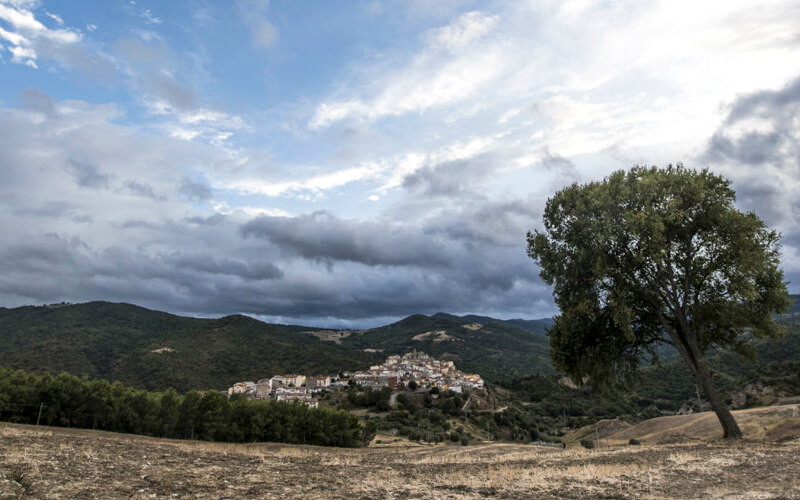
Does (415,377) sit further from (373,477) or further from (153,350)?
(373,477)

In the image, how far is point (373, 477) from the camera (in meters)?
11.1

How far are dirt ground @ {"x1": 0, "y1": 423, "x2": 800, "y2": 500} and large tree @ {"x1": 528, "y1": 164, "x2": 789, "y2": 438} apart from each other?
6.41 meters

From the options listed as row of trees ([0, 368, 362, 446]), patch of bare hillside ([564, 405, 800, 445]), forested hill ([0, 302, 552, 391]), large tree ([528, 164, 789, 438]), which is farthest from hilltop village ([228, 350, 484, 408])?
large tree ([528, 164, 789, 438])

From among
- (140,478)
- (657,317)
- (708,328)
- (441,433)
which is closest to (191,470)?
(140,478)

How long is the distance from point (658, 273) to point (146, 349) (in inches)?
6179

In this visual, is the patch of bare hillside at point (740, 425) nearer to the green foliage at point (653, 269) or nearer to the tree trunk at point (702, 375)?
the tree trunk at point (702, 375)

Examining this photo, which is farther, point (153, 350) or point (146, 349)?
point (146, 349)

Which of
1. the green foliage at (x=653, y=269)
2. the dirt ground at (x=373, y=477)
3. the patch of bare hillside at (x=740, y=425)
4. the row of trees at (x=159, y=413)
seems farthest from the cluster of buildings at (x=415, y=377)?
the dirt ground at (x=373, y=477)

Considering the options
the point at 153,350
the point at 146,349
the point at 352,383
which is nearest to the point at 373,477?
the point at 352,383

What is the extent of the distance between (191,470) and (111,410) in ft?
129

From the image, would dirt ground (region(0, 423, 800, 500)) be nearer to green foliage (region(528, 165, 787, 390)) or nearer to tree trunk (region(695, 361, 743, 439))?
tree trunk (region(695, 361, 743, 439))

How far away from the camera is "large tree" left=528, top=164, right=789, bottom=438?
1877 cm

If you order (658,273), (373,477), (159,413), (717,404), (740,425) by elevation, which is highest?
(658,273)

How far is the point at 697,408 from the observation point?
236 feet
